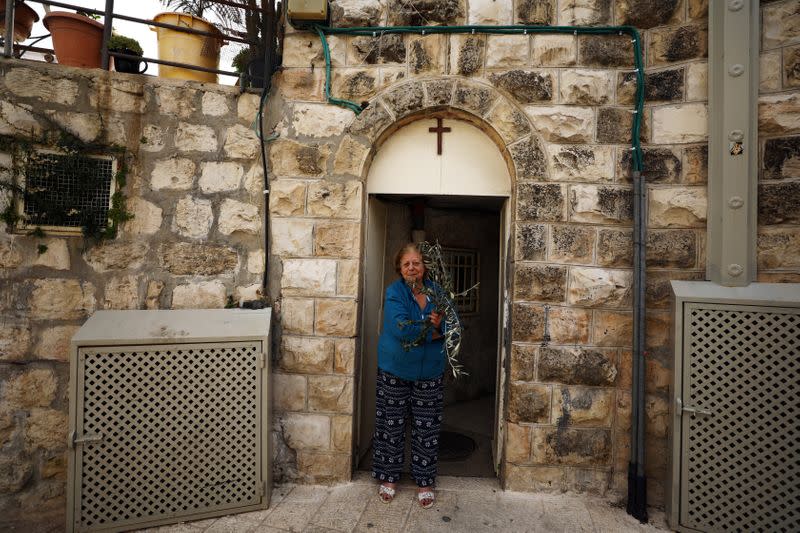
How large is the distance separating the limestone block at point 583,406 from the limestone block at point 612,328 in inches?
13.0

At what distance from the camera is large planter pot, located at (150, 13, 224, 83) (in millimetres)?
2922

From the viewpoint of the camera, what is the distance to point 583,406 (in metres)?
2.63

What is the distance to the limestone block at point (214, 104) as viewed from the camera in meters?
2.82

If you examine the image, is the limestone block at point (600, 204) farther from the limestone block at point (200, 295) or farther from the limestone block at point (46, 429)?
the limestone block at point (46, 429)

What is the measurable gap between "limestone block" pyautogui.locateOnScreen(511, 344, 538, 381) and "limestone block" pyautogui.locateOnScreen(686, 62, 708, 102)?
6.33ft

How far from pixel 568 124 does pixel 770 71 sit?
114 centimetres

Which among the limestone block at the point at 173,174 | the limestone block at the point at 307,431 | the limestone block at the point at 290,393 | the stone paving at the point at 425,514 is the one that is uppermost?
the limestone block at the point at 173,174

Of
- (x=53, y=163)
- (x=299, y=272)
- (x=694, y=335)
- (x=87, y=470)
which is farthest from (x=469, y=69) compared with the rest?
(x=87, y=470)

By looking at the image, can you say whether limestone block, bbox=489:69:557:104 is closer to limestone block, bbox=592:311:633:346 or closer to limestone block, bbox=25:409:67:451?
limestone block, bbox=592:311:633:346

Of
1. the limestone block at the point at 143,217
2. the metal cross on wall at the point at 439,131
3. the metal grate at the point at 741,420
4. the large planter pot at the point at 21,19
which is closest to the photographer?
the metal grate at the point at 741,420

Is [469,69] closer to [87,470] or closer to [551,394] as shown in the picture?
[551,394]

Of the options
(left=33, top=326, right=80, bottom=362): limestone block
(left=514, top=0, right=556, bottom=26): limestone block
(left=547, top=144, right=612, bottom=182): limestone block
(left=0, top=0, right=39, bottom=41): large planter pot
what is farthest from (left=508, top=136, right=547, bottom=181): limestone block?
(left=0, top=0, right=39, bottom=41): large planter pot

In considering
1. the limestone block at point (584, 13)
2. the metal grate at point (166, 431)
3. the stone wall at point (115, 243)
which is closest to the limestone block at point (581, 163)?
the limestone block at point (584, 13)

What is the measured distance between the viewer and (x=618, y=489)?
2.60 metres
